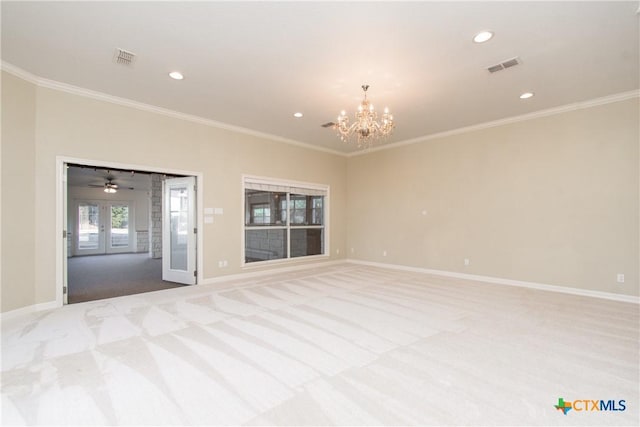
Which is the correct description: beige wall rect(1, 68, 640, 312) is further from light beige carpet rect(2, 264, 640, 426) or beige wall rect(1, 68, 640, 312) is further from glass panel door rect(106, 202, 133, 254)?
glass panel door rect(106, 202, 133, 254)

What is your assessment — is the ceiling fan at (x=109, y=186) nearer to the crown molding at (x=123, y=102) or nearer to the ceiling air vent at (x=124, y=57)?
the crown molding at (x=123, y=102)

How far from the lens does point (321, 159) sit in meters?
7.99

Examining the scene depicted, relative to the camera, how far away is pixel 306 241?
7.88 metres

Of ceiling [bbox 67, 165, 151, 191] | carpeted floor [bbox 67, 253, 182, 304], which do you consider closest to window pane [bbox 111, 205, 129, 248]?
ceiling [bbox 67, 165, 151, 191]

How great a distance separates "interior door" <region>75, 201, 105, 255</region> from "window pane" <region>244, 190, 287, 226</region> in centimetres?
847

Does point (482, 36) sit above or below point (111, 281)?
above

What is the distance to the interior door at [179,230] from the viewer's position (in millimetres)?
5719

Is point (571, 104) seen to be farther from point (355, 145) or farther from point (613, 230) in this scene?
point (355, 145)

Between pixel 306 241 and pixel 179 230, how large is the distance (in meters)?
3.14

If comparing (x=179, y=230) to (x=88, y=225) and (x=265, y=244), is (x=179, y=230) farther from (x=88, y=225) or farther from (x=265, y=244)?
(x=88, y=225)

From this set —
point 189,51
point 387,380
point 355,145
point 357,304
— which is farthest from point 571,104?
point 189,51

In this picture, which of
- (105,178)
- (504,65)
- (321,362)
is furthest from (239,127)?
(105,178)

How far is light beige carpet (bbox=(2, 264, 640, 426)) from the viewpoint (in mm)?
1963

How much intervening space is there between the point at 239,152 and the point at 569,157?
6126mm
